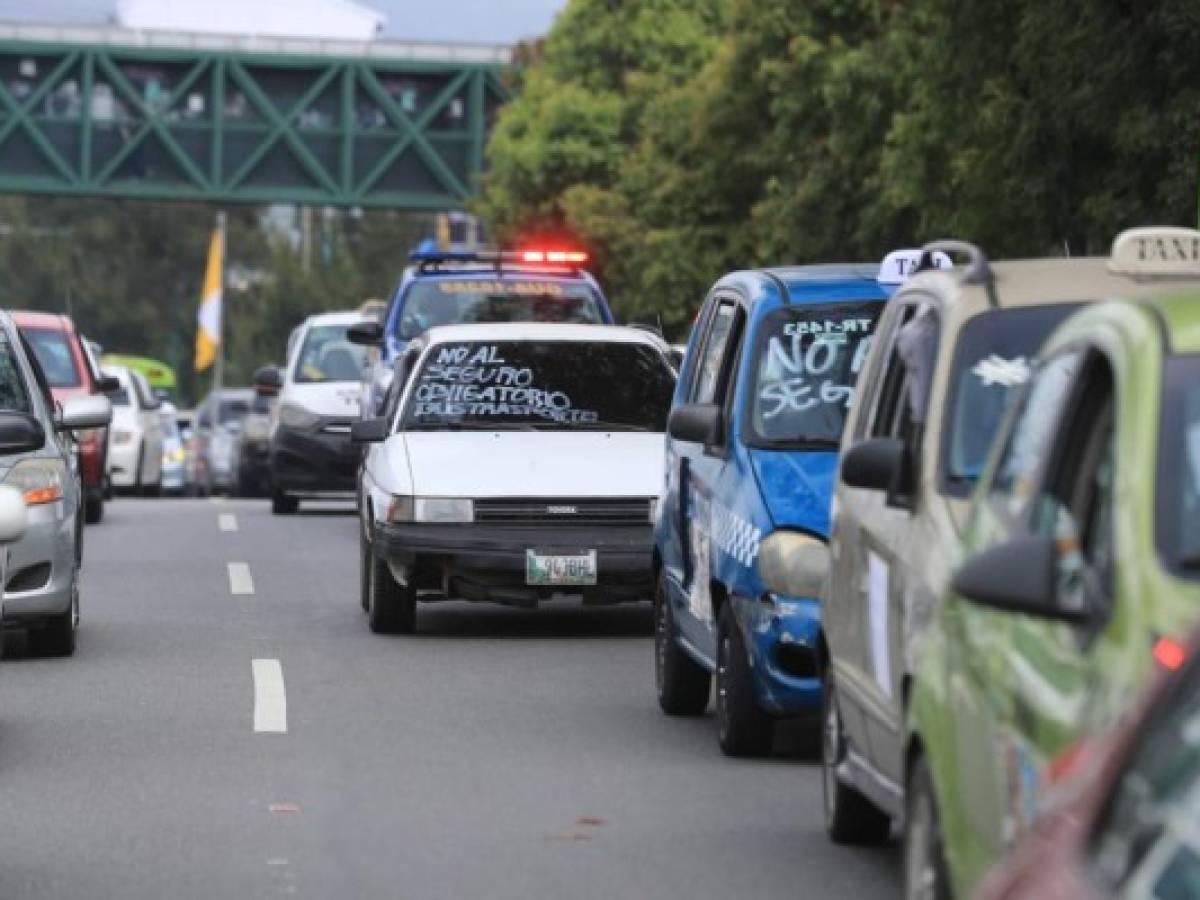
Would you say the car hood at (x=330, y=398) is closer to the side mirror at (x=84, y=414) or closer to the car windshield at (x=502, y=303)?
the car windshield at (x=502, y=303)

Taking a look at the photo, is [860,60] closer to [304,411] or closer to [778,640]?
[304,411]

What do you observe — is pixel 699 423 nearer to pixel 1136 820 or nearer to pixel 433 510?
pixel 433 510

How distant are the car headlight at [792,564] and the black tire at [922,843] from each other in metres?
4.02

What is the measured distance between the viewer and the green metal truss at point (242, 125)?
86.2 metres

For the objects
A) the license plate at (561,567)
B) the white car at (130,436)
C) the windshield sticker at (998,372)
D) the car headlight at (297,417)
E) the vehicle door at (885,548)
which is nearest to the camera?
the vehicle door at (885,548)

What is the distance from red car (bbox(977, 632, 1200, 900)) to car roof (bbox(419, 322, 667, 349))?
13863 millimetres

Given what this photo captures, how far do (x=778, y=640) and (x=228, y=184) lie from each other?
76.1m

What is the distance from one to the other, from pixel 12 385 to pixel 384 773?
16.5 ft

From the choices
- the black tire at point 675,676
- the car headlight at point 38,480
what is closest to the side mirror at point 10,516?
the black tire at point 675,676

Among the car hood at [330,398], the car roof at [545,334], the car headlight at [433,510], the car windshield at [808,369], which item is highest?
the car windshield at [808,369]

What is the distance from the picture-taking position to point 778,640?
1223 cm

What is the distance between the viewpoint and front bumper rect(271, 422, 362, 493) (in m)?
31.4

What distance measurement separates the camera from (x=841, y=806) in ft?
34.5

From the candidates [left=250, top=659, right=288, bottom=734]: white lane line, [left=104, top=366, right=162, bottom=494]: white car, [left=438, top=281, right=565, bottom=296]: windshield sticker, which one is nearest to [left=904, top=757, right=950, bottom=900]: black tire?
[left=250, top=659, right=288, bottom=734]: white lane line
